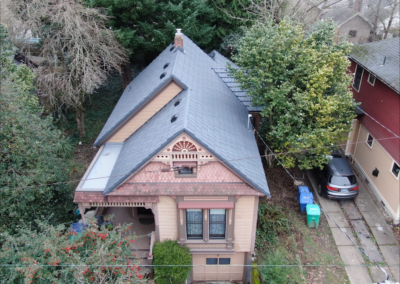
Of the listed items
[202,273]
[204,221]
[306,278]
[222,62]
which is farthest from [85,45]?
[306,278]

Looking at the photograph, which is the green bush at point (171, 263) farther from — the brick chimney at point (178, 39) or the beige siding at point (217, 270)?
the brick chimney at point (178, 39)

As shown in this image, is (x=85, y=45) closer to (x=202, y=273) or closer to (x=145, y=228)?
(x=145, y=228)

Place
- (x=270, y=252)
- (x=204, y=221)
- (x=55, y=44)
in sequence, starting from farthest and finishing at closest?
1. (x=55, y=44)
2. (x=270, y=252)
3. (x=204, y=221)

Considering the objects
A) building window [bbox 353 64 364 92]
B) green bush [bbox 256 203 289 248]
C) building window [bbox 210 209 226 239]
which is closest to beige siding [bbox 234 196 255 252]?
building window [bbox 210 209 226 239]

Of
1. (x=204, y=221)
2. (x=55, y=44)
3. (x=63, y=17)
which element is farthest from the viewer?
(x=55, y=44)

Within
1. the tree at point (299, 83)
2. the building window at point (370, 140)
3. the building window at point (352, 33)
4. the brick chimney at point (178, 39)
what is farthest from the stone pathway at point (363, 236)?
the building window at point (352, 33)

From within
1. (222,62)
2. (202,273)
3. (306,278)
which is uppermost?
(222,62)

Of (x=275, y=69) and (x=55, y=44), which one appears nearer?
(x=275, y=69)
